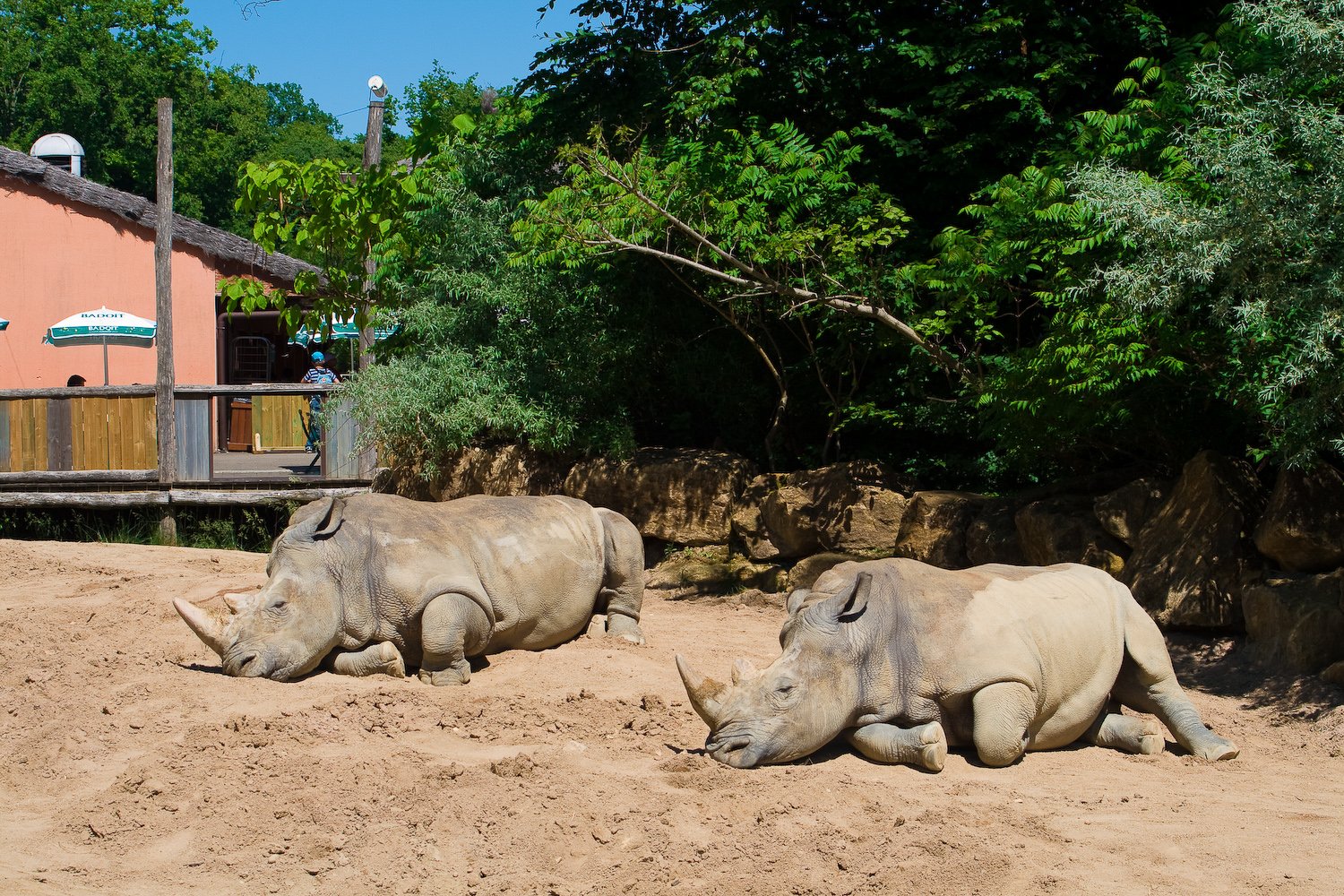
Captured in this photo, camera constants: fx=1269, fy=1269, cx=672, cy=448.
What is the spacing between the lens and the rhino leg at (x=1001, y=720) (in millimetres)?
5770

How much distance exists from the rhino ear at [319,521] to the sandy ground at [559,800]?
Answer: 0.82 m

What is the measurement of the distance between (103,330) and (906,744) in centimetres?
1713

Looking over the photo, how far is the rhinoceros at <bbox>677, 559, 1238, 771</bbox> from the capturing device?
5.73m

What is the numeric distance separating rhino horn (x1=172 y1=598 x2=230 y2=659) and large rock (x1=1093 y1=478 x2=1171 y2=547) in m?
6.02

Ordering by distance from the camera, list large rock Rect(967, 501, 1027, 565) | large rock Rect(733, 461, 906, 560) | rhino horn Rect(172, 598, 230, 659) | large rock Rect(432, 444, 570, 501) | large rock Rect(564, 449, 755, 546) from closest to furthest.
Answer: rhino horn Rect(172, 598, 230, 659) → large rock Rect(967, 501, 1027, 565) → large rock Rect(733, 461, 906, 560) → large rock Rect(564, 449, 755, 546) → large rock Rect(432, 444, 570, 501)

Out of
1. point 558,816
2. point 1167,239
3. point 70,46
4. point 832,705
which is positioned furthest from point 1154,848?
point 70,46

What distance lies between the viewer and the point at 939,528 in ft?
33.2

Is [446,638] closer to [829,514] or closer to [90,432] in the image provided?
[829,514]

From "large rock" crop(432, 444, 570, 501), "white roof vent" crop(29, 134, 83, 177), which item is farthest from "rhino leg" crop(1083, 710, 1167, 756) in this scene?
"white roof vent" crop(29, 134, 83, 177)

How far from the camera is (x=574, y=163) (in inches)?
448

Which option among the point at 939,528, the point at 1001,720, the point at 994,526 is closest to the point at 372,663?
the point at 1001,720

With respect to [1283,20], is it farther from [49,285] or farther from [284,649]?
[49,285]

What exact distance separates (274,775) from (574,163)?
701 cm

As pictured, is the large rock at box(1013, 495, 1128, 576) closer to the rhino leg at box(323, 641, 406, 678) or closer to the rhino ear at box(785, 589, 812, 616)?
the rhino ear at box(785, 589, 812, 616)
